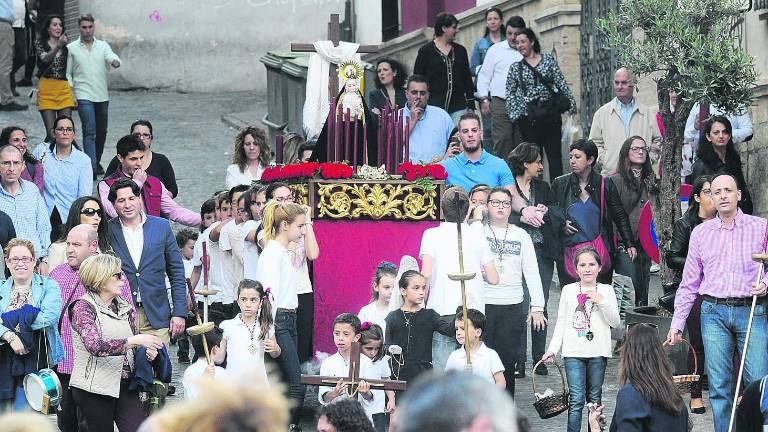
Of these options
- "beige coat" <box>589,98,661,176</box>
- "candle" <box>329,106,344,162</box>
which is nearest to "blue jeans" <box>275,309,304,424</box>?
"candle" <box>329,106,344,162</box>

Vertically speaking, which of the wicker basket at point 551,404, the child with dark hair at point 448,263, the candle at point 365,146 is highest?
the candle at point 365,146

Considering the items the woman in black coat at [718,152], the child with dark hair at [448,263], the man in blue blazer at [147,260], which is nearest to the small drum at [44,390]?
the man in blue blazer at [147,260]

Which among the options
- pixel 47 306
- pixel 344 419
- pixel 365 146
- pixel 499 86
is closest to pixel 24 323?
pixel 47 306

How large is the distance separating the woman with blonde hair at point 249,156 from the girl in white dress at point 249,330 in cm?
432

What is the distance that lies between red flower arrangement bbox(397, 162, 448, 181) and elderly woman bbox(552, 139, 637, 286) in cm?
141

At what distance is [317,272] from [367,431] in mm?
6412

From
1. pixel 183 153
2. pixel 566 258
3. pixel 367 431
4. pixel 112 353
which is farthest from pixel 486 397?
pixel 183 153

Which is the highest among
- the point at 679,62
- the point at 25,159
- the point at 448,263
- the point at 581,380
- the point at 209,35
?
the point at 209,35

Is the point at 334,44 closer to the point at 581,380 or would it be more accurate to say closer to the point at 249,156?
the point at 249,156

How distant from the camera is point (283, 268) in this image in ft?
36.0

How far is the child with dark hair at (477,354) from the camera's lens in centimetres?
1028

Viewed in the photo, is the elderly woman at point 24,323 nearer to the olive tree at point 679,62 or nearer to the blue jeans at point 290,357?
the blue jeans at point 290,357

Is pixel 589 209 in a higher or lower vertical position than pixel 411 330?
higher

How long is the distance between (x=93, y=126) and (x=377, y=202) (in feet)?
26.8
